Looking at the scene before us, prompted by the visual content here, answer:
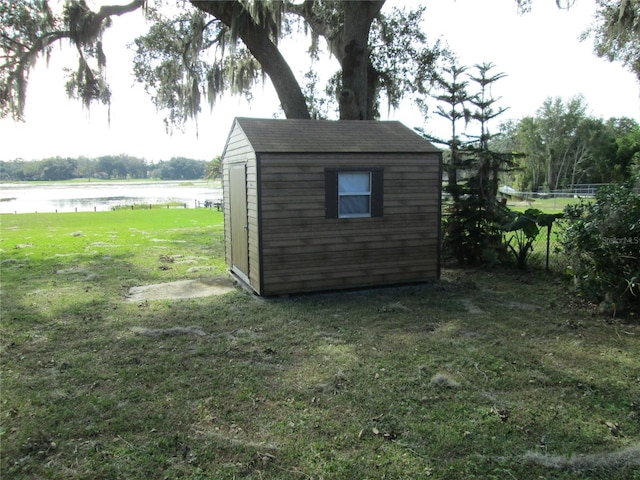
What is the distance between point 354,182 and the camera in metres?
7.39

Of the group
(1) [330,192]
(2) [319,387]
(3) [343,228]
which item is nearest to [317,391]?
(2) [319,387]

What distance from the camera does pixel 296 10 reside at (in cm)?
1329


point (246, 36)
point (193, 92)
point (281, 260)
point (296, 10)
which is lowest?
point (281, 260)

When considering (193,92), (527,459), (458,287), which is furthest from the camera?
(193,92)

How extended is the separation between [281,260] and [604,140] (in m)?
52.4

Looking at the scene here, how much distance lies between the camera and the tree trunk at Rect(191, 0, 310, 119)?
11.2m

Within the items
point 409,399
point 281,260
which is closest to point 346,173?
point 281,260

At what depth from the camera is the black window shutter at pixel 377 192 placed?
24.4 feet

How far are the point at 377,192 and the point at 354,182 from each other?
422 mm

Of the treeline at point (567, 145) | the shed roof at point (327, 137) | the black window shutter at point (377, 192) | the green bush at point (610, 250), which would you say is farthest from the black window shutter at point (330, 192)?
the treeline at point (567, 145)

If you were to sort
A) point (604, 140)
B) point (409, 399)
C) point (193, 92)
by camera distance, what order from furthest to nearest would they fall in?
point (604, 140) → point (193, 92) → point (409, 399)

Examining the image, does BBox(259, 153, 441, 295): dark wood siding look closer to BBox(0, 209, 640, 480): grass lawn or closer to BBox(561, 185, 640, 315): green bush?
BBox(0, 209, 640, 480): grass lawn

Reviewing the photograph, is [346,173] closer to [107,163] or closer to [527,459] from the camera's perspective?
[527,459]

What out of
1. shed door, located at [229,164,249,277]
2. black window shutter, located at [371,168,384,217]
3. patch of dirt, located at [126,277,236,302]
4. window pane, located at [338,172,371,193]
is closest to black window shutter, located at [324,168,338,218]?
window pane, located at [338,172,371,193]
